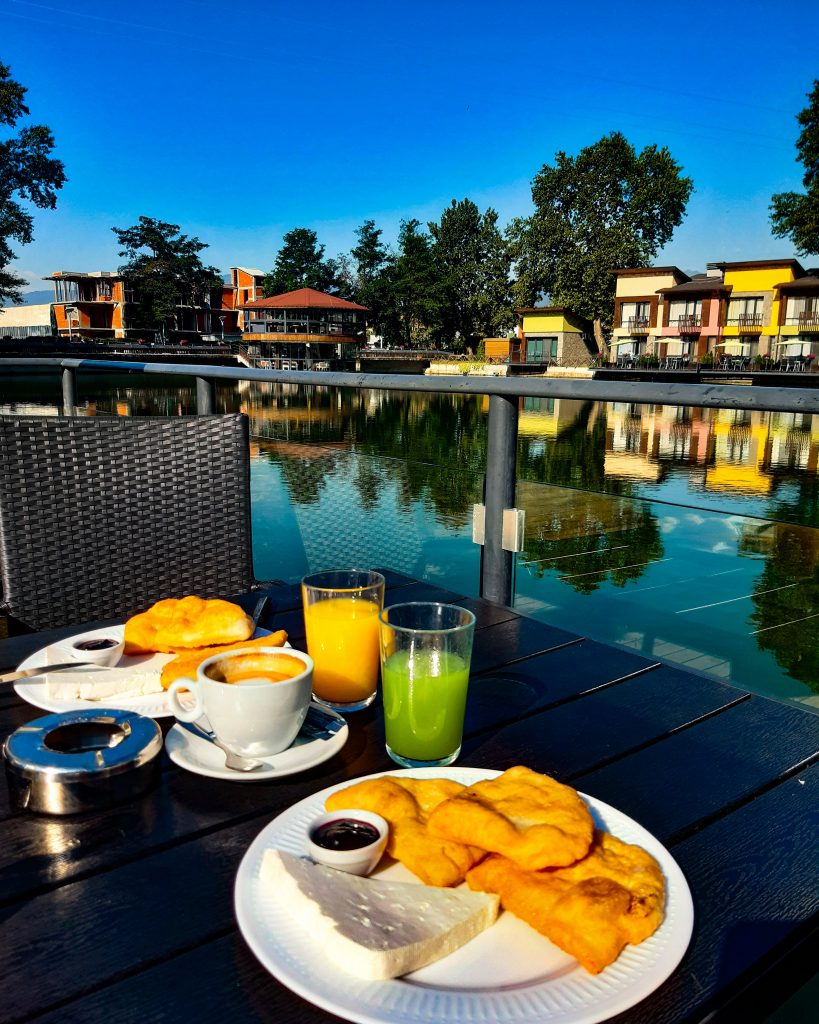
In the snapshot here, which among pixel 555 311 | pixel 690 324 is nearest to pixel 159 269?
pixel 555 311

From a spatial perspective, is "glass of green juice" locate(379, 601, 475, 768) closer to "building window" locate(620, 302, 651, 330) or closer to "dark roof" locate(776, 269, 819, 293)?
"dark roof" locate(776, 269, 819, 293)

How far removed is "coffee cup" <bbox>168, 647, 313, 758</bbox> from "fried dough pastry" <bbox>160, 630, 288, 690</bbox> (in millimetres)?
40

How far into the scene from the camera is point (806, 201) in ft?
88.8

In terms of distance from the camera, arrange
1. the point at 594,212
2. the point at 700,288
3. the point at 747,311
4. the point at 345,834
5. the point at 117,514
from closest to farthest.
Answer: the point at 345,834
the point at 117,514
the point at 747,311
the point at 700,288
the point at 594,212

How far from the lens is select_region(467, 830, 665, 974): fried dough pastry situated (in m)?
0.47

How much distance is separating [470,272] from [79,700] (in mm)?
51329

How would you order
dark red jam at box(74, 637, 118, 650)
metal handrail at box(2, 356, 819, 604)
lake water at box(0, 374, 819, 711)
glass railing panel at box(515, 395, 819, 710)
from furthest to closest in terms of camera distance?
lake water at box(0, 374, 819, 711) < glass railing panel at box(515, 395, 819, 710) < metal handrail at box(2, 356, 819, 604) < dark red jam at box(74, 637, 118, 650)

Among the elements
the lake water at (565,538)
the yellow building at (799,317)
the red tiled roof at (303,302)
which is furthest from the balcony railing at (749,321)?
the lake water at (565,538)

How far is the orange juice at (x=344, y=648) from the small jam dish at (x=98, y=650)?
253 mm

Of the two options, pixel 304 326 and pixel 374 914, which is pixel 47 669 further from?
pixel 304 326

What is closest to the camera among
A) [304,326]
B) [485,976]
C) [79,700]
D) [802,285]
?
[485,976]

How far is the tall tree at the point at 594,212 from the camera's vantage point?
43.3 metres

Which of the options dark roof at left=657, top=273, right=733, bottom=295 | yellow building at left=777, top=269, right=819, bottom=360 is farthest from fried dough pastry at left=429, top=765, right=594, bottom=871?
dark roof at left=657, top=273, right=733, bottom=295

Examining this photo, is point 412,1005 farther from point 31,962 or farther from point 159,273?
point 159,273
